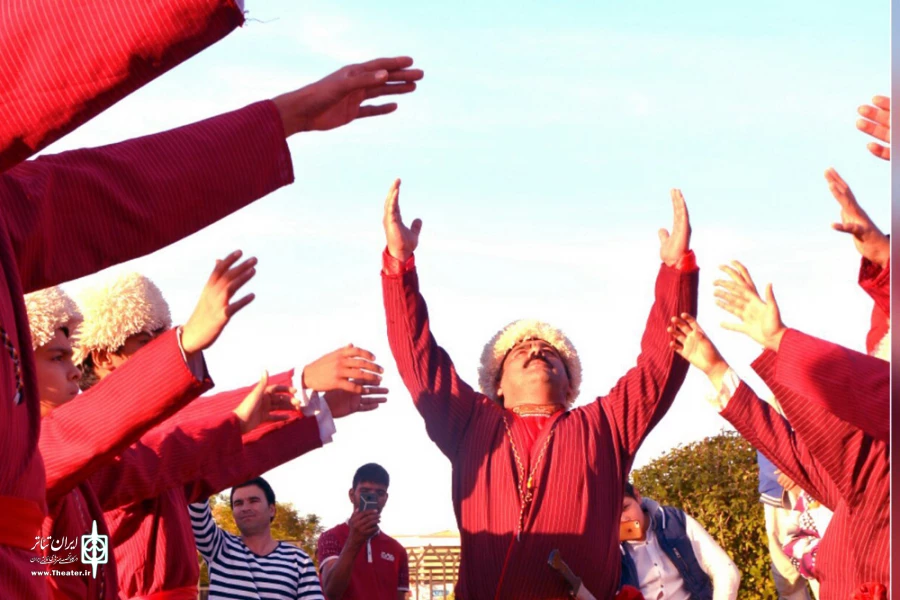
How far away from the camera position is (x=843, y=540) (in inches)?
185

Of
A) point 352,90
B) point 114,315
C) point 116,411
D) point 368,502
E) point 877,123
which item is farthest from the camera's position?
point 368,502

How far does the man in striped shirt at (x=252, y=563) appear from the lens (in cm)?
654

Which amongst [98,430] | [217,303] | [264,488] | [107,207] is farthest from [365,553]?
[107,207]

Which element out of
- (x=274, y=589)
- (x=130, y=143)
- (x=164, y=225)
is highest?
(x=130, y=143)

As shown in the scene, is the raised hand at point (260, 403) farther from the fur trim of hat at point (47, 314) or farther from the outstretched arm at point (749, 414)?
the outstretched arm at point (749, 414)

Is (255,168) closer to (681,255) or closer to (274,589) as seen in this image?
(681,255)

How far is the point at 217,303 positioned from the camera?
276 cm

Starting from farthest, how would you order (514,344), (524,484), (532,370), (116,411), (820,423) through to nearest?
(514,344), (532,370), (524,484), (820,423), (116,411)

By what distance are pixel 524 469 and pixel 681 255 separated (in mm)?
1058

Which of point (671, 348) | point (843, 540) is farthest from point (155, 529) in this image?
point (843, 540)

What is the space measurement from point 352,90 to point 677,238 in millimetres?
3221

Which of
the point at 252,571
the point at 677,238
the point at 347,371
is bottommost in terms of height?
the point at 252,571

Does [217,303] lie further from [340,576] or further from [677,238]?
[340,576]

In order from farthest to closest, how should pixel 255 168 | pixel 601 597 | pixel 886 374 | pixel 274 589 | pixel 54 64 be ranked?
pixel 274 589, pixel 601 597, pixel 886 374, pixel 255 168, pixel 54 64
